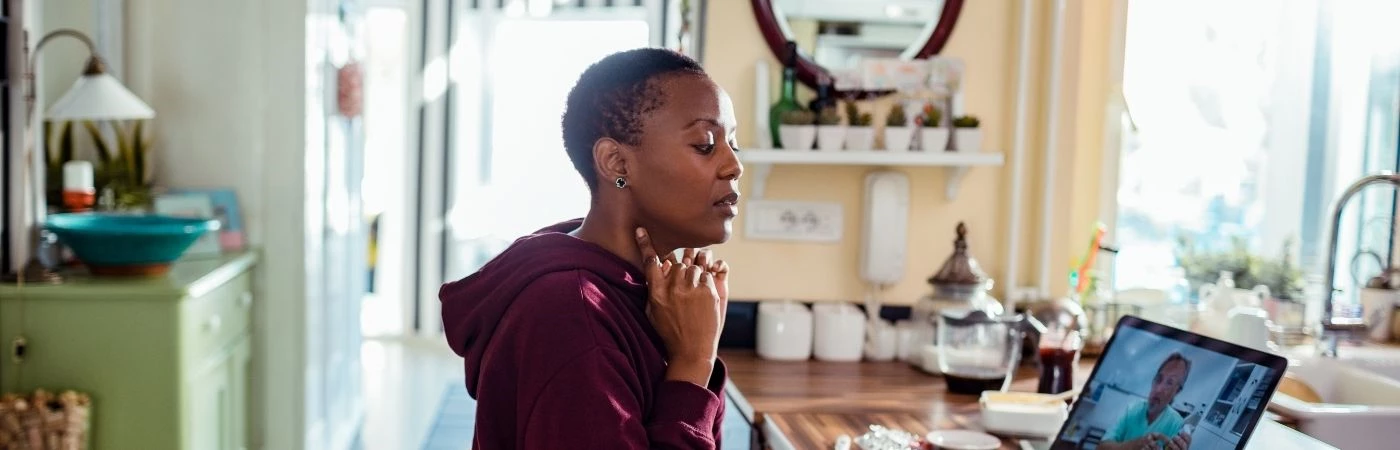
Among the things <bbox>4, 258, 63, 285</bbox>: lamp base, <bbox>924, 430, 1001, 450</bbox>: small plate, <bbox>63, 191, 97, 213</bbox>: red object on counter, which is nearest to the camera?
<bbox>924, 430, 1001, 450</bbox>: small plate

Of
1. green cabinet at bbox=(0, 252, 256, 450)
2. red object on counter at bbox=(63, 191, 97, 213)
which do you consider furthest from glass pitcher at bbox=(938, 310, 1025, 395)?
red object on counter at bbox=(63, 191, 97, 213)

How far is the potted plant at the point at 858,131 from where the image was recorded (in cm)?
251

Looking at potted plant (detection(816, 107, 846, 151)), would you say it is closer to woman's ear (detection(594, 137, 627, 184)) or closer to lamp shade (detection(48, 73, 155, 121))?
woman's ear (detection(594, 137, 627, 184))

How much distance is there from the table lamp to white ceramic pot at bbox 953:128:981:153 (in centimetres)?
194

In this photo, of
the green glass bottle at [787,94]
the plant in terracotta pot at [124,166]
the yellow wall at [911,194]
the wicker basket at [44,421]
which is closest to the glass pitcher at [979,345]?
the yellow wall at [911,194]

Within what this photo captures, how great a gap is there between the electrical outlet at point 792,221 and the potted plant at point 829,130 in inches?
7.2

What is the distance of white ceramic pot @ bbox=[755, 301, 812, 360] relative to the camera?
2.52 m

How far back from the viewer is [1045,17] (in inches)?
103

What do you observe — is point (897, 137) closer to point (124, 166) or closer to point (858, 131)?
point (858, 131)

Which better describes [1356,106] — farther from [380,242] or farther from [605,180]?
[380,242]

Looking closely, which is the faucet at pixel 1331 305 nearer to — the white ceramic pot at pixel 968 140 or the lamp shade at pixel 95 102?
the white ceramic pot at pixel 968 140

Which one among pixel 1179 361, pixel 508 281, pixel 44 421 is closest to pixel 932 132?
Answer: pixel 1179 361

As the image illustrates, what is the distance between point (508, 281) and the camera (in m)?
1.11

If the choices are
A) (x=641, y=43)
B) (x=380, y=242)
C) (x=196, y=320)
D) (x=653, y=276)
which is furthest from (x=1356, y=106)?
(x=380, y=242)
